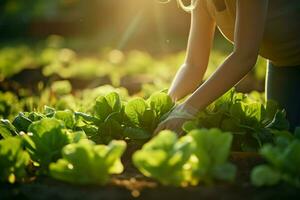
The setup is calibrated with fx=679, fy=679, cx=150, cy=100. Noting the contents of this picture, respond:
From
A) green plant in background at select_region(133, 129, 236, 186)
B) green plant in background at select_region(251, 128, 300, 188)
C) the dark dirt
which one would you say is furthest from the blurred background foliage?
green plant in background at select_region(251, 128, 300, 188)

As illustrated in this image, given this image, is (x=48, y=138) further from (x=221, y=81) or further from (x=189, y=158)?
(x=221, y=81)

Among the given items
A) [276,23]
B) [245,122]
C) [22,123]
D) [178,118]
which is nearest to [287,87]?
[276,23]

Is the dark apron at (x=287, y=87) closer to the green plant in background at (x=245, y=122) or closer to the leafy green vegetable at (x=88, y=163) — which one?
the green plant in background at (x=245, y=122)

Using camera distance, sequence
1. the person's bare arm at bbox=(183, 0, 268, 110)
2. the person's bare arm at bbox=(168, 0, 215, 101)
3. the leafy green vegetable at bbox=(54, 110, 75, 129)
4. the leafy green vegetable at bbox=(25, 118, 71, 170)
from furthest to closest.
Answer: the person's bare arm at bbox=(168, 0, 215, 101), the leafy green vegetable at bbox=(54, 110, 75, 129), the person's bare arm at bbox=(183, 0, 268, 110), the leafy green vegetable at bbox=(25, 118, 71, 170)

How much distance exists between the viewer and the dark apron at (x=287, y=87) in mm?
3910

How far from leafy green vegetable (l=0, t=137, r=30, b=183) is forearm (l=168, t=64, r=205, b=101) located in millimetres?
1234

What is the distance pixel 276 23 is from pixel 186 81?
556 mm

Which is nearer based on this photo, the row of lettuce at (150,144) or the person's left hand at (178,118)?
the row of lettuce at (150,144)

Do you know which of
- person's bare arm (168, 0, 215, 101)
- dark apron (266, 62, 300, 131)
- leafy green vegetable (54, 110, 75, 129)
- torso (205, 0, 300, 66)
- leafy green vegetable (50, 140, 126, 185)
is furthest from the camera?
dark apron (266, 62, 300, 131)

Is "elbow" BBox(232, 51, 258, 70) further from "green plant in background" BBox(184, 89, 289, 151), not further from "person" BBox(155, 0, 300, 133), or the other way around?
"green plant in background" BBox(184, 89, 289, 151)

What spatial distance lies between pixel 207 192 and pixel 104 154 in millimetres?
369

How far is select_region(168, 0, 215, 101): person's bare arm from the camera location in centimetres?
351

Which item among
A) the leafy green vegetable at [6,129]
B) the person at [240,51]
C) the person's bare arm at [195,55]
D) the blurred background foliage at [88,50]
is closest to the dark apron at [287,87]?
the person at [240,51]

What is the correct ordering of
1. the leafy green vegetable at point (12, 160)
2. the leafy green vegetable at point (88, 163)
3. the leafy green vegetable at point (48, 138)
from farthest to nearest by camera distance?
the leafy green vegetable at point (48, 138) < the leafy green vegetable at point (12, 160) < the leafy green vegetable at point (88, 163)
